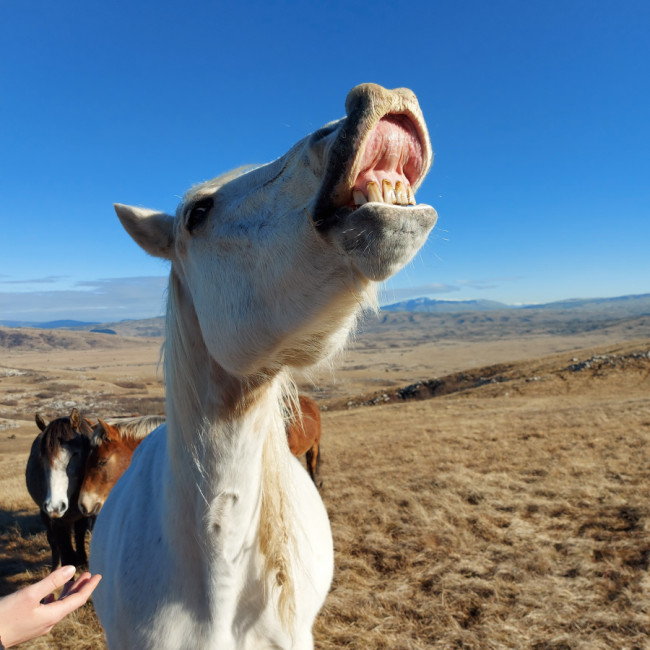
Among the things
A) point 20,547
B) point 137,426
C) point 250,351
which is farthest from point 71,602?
point 20,547

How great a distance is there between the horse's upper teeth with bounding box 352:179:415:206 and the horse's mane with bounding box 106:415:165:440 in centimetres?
579

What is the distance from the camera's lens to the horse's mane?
6164 mm

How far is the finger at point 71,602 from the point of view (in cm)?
147

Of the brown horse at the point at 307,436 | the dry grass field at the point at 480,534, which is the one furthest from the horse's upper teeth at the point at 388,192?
the brown horse at the point at 307,436

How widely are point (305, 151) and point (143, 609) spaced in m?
2.09

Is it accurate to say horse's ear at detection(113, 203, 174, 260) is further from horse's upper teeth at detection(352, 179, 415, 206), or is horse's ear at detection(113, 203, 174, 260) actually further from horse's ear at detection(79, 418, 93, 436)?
horse's ear at detection(79, 418, 93, 436)

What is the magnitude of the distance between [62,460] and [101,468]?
542 millimetres

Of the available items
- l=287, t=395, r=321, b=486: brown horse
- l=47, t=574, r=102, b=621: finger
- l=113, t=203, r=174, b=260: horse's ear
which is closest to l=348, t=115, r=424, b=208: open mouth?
l=113, t=203, r=174, b=260: horse's ear

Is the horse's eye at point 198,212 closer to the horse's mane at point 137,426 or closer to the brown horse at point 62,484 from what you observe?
the horse's mane at point 137,426

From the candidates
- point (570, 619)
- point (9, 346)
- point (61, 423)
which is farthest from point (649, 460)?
point (9, 346)

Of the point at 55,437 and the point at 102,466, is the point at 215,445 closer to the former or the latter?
the point at 102,466

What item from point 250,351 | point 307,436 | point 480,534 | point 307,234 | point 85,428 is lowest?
point 480,534

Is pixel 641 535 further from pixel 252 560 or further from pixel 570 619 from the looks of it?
pixel 252 560

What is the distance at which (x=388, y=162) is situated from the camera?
1155 millimetres
